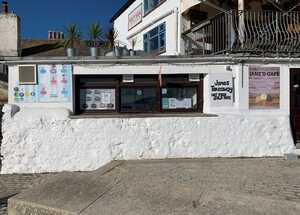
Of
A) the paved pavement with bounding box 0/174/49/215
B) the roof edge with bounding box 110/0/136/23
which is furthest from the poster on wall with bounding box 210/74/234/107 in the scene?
the roof edge with bounding box 110/0/136/23

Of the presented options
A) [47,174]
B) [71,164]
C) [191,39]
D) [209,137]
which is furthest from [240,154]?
[191,39]

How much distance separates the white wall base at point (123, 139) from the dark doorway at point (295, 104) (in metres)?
0.38

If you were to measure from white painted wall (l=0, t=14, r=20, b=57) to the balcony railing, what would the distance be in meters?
7.53

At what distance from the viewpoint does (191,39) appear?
508 inches

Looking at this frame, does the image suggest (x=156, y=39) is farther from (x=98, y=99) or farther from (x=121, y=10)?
(x=98, y=99)

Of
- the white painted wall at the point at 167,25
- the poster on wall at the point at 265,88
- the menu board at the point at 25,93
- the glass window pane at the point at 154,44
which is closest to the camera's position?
the menu board at the point at 25,93

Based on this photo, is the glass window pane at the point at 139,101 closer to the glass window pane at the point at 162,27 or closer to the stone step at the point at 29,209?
the stone step at the point at 29,209

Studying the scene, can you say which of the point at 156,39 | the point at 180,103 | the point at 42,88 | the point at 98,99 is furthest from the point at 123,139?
the point at 156,39

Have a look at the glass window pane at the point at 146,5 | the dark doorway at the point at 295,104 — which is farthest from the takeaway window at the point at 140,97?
the glass window pane at the point at 146,5

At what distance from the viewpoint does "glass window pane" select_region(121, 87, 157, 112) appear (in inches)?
355

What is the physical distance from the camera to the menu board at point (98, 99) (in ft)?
29.3

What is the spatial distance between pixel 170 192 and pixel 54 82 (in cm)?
487

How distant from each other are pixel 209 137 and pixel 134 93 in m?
2.41

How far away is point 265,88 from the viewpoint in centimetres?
870
